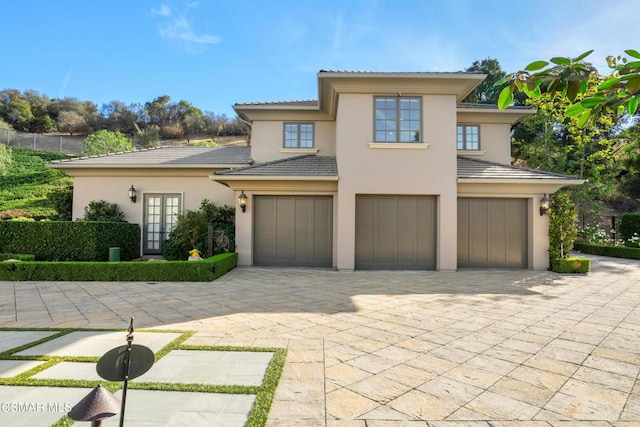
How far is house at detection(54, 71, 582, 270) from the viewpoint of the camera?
9.50m

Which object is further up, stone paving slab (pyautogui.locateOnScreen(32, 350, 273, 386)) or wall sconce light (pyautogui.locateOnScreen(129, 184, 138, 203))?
wall sconce light (pyautogui.locateOnScreen(129, 184, 138, 203))

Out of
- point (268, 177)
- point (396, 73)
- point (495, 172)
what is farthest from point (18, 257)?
point (495, 172)

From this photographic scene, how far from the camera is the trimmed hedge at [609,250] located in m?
13.6

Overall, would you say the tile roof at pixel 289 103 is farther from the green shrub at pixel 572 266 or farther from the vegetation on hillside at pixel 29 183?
the vegetation on hillside at pixel 29 183

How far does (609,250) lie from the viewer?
14742mm

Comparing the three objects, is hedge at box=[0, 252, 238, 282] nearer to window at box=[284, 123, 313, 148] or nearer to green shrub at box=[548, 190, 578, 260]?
window at box=[284, 123, 313, 148]

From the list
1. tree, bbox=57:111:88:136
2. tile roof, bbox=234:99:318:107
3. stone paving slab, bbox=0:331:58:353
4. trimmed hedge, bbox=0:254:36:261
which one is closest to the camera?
stone paving slab, bbox=0:331:58:353

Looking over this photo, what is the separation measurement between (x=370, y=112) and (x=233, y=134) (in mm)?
42812

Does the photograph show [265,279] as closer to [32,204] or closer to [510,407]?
[510,407]

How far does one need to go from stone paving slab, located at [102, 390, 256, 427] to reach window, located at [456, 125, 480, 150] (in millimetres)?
11988

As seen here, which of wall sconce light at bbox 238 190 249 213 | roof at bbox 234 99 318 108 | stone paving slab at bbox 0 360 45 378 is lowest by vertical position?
stone paving slab at bbox 0 360 45 378

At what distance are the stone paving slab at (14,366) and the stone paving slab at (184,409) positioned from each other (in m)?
1.22

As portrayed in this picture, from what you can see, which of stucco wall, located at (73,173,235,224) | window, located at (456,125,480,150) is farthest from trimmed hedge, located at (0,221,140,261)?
window, located at (456,125,480,150)

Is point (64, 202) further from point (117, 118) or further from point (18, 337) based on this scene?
point (117, 118)
